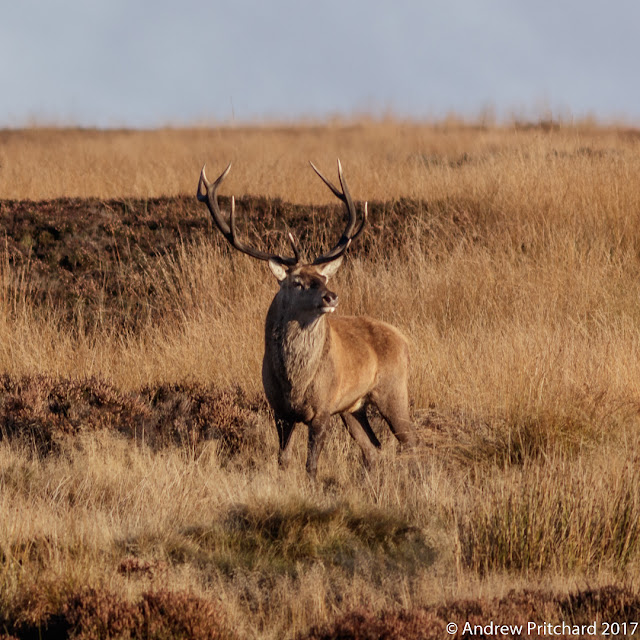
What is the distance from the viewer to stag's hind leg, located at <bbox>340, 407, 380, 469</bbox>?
708 centimetres

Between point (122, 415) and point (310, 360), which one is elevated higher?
point (310, 360)

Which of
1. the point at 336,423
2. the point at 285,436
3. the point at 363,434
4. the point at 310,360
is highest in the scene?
the point at 310,360

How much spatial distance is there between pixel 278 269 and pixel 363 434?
156 centimetres

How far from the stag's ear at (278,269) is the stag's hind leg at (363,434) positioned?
1321 mm

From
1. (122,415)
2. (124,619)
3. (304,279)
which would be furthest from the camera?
(122,415)

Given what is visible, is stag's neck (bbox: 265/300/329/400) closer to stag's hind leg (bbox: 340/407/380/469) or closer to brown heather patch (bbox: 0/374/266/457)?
stag's hind leg (bbox: 340/407/380/469)

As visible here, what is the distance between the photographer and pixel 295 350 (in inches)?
246

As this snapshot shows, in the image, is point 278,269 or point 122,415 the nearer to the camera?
point 278,269

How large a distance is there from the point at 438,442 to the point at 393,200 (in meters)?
7.92

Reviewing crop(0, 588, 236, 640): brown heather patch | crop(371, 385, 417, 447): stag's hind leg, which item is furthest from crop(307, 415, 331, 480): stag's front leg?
crop(0, 588, 236, 640): brown heather patch

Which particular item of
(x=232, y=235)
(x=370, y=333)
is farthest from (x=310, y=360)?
(x=232, y=235)

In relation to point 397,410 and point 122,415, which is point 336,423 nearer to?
point 397,410

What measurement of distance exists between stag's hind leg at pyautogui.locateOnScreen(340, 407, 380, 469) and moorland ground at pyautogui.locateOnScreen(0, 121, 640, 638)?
5.5 inches

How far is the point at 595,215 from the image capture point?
13102 mm
